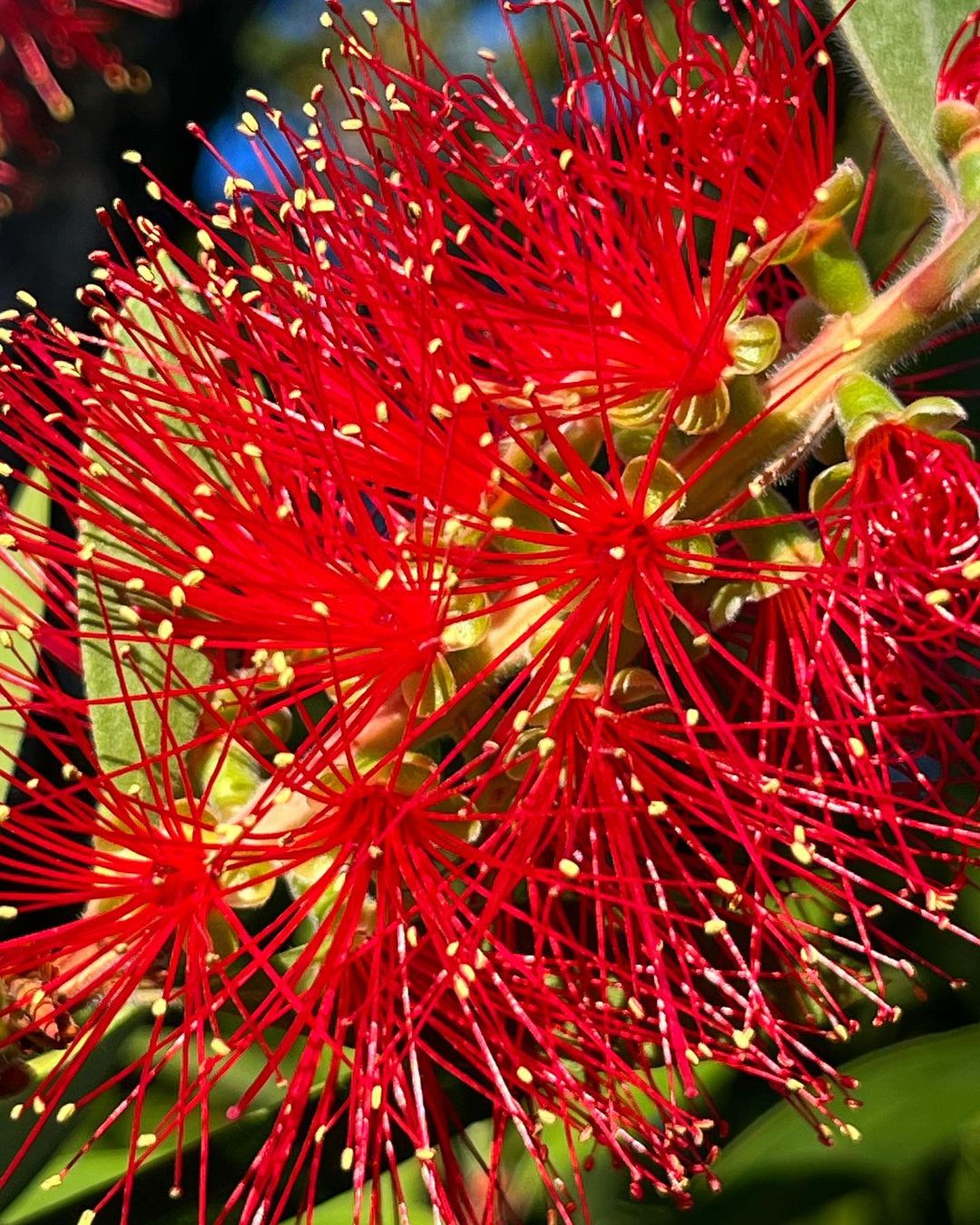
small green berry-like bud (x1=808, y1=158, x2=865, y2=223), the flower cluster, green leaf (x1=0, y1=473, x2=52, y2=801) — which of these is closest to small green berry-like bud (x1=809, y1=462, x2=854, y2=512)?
small green berry-like bud (x1=808, y1=158, x2=865, y2=223)

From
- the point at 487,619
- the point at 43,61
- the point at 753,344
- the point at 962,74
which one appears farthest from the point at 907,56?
the point at 43,61

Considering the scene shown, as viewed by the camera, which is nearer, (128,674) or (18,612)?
(128,674)

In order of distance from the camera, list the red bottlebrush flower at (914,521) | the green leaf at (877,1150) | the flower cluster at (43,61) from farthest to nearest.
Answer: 1. the flower cluster at (43,61)
2. the green leaf at (877,1150)
3. the red bottlebrush flower at (914,521)

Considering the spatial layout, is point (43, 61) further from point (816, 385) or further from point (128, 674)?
point (816, 385)

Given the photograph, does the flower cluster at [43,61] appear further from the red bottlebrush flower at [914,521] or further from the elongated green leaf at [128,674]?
the red bottlebrush flower at [914,521]

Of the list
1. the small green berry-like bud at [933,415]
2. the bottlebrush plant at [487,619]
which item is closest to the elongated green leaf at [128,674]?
the bottlebrush plant at [487,619]

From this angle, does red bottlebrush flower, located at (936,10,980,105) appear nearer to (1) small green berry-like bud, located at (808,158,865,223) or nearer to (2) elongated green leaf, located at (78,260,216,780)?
(1) small green berry-like bud, located at (808,158,865,223)

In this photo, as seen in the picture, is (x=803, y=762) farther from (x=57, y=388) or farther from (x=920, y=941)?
(x=57, y=388)
